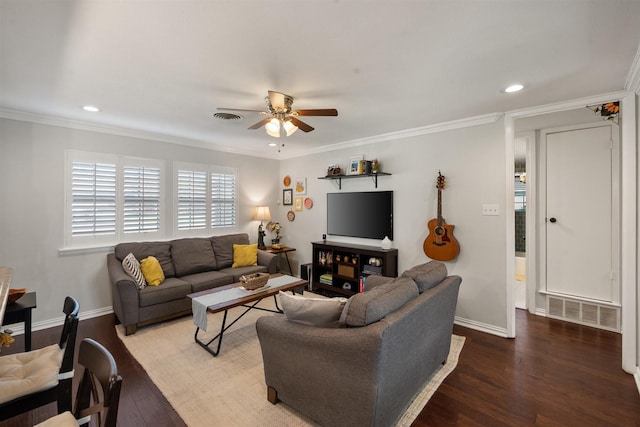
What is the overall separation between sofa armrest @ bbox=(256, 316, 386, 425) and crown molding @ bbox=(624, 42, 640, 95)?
8.43 ft

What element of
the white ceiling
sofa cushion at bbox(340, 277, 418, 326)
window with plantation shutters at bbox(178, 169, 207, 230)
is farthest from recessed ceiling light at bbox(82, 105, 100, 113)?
sofa cushion at bbox(340, 277, 418, 326)

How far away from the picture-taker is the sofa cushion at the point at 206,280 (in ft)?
12.2

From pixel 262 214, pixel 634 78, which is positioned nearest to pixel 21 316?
pixel 262 214

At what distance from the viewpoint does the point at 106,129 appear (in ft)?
12.4

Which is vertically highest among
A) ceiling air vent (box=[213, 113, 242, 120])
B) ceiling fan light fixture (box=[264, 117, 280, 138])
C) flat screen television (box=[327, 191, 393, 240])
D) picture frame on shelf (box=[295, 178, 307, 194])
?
ceiling air vent (box=[213, 113, 242, 120])

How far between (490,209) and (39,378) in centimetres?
395

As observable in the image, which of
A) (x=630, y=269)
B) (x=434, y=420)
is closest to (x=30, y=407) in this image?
(x=434, y=420)

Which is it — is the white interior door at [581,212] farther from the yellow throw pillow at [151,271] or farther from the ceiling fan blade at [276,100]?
the yellow throw pillow at [151,271]

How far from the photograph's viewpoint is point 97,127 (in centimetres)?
370

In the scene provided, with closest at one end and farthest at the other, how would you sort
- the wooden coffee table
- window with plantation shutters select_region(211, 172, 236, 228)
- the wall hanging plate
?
1. the wooden coffee table
2. window with plantation shutters select_region(211, 172, 236, 228)
3. the wall hanging plate

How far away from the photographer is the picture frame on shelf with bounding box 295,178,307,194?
5.34 meters

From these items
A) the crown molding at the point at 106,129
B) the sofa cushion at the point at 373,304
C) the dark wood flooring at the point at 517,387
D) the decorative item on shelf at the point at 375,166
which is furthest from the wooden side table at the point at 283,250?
the sofa cushion at the point at 373,304

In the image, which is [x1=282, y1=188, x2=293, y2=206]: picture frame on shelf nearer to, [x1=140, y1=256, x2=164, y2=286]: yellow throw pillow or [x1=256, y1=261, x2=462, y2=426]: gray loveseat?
[x1=140, y1=256, x2=164, y2=286]: yellow throw pillow

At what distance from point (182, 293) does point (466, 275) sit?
3.52 metres
